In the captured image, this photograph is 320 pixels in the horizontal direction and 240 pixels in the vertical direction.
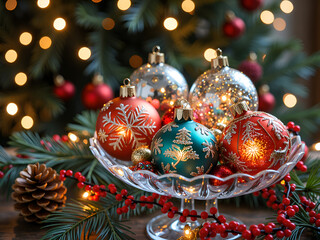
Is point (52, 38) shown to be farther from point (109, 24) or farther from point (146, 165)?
point (146, 165)

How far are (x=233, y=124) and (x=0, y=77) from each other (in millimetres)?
→ 1001

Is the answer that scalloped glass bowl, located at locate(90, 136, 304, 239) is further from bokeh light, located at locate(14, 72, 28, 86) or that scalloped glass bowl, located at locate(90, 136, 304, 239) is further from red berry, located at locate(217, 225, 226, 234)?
bokeh light, located at locate(14, 72, 28, 86)

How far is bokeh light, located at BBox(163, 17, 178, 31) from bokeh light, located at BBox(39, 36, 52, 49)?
41 centimetres

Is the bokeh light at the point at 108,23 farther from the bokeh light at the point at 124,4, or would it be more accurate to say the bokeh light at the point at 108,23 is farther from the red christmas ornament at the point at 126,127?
the red christmas ornament at the point at 126,127

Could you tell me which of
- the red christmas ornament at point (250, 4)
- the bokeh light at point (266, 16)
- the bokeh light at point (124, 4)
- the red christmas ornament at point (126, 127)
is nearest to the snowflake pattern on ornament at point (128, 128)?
the red christmas ornament at point (126, 127)

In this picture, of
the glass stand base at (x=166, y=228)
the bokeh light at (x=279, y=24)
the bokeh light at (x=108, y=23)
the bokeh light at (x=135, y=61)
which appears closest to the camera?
the glass stand base at (x=166, y=228)

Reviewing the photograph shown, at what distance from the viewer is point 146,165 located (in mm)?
580

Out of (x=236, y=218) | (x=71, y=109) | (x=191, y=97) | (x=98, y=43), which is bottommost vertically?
(x=236, y=218)

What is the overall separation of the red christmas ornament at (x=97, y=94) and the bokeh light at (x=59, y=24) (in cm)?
20

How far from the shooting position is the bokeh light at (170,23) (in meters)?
1.24

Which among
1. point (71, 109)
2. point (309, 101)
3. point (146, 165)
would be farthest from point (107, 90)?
point (309, 101)

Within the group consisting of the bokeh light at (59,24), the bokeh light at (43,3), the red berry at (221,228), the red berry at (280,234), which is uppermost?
the bokeh light at (43,3)

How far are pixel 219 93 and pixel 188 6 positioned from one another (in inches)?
28.1

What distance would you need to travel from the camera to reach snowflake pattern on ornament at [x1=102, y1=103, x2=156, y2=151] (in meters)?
0.64
